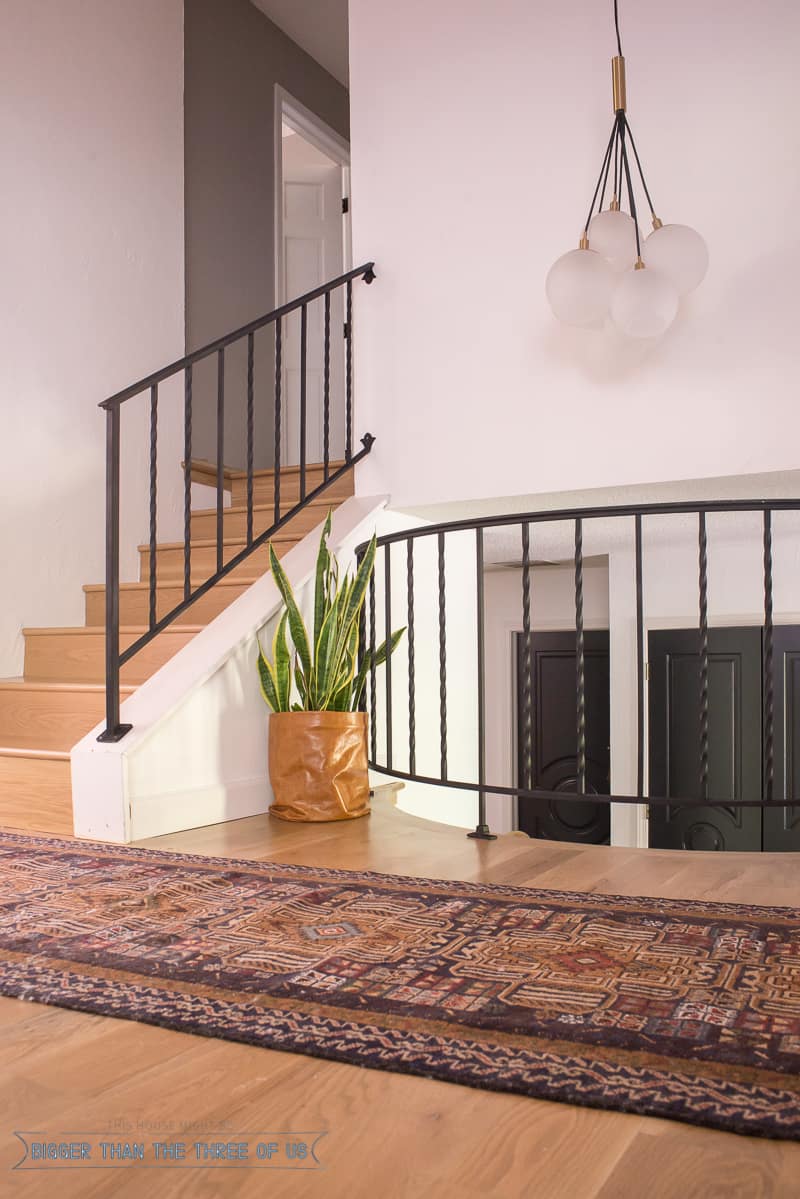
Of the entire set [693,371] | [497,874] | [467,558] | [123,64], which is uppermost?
[123,64]

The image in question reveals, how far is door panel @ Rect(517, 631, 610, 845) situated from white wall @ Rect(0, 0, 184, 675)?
8.97 feet

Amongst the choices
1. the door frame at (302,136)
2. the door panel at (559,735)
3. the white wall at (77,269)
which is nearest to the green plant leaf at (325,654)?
the white wall at (77,269)

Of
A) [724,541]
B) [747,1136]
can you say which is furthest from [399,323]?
[747,1136]

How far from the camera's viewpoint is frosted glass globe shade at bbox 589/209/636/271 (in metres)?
2.87

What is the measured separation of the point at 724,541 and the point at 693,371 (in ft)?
5.04

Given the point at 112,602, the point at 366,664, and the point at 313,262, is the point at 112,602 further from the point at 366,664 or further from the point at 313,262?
the point at 313,262

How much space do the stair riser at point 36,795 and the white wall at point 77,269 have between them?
3.18ft

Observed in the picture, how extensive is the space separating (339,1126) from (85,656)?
254 centimetres

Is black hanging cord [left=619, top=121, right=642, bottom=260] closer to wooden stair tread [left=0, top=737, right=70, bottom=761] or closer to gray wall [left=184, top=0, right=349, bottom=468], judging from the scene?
wooden stair tread [left=0, top=737, right=70, bottom=761]

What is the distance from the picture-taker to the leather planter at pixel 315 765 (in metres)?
2.59

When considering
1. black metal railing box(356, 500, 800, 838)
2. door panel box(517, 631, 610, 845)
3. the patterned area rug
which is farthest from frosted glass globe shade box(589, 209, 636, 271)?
door panel box(517, 631, 610, 845)

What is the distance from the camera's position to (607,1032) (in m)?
1.08

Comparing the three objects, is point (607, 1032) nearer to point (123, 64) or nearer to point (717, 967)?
point (717, 967)

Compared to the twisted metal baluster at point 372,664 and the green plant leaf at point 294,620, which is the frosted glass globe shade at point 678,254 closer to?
the twisted metal baluster at point 372,664
